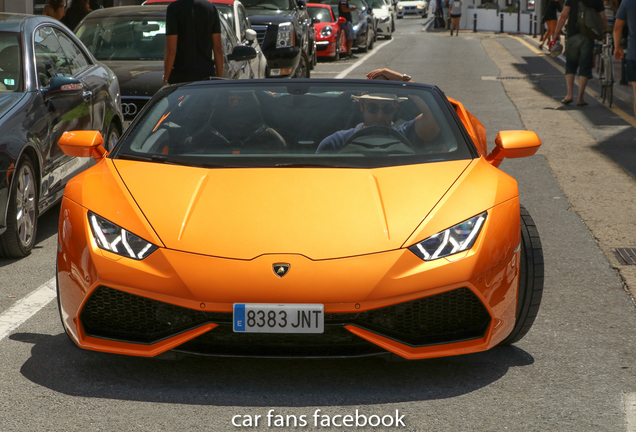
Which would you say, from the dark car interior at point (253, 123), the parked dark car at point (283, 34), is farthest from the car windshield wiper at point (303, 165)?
the parked dark car at point (283, 34)

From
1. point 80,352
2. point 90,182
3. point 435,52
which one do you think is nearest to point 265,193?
point 90,182

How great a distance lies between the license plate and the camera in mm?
3375

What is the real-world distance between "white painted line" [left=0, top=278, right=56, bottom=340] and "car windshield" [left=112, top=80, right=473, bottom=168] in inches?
39.8

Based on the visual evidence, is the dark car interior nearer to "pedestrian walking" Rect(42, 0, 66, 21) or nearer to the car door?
the car door

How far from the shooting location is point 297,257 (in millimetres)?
3465

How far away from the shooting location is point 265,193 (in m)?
3.86

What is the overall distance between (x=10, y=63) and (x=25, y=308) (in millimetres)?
2316

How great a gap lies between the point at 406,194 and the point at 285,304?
0.79 meters

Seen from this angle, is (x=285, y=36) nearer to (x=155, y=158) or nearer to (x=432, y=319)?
(x=155, y=158)

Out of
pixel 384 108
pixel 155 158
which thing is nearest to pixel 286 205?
pixel 155 158

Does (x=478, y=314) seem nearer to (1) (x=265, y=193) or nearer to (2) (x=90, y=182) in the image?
(1) (x=265, y=193)

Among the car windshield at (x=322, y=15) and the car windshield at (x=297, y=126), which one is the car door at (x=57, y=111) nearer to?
the car windshield at (x=297, y=126)

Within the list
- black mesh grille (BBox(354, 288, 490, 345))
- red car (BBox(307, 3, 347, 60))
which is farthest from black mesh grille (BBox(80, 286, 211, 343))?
red car (BBox(307, 3, 347, 60))

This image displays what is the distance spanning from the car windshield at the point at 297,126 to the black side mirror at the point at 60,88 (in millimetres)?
1524
